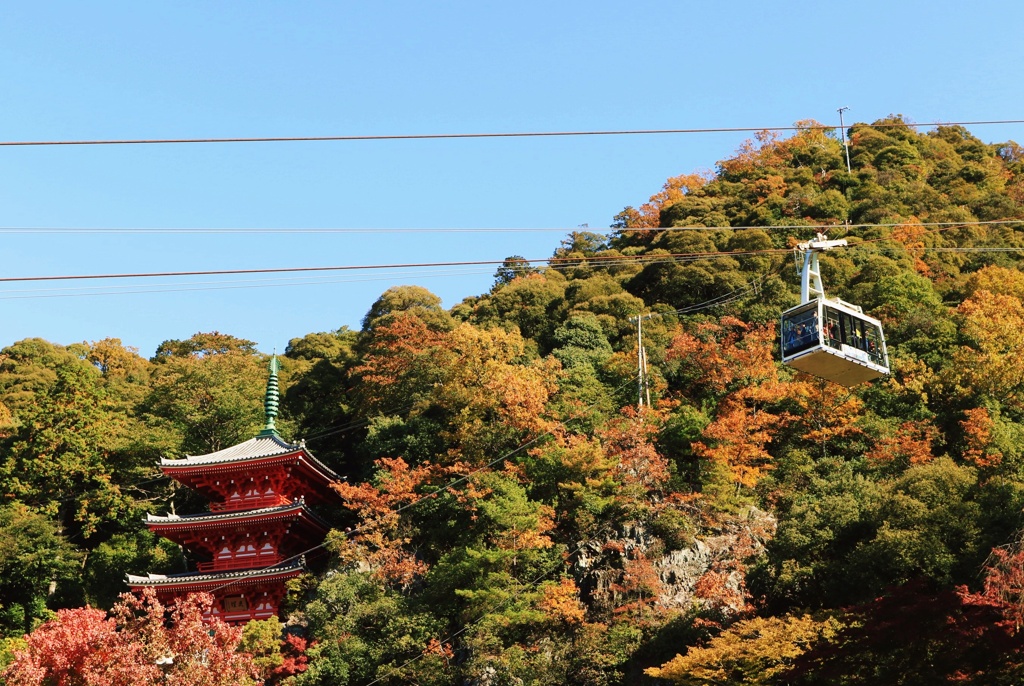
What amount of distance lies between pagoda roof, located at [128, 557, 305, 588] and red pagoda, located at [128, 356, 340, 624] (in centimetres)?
3

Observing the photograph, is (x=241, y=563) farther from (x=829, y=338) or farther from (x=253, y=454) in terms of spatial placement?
(x=829, y=338)

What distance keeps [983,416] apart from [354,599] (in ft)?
55.8

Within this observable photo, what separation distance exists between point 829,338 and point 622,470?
1290cm

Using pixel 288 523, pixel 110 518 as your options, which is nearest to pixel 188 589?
pixel 288 523

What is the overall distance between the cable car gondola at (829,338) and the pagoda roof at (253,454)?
60.2 ft

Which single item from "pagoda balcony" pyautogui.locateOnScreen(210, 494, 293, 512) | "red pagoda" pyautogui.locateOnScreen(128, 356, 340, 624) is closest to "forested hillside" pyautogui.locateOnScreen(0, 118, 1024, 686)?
"red pagoda" pyautogui.locateOnScreen(128, 356, 340, 624)

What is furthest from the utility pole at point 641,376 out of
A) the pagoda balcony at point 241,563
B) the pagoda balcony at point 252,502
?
the pagoda balcony at point 241,563

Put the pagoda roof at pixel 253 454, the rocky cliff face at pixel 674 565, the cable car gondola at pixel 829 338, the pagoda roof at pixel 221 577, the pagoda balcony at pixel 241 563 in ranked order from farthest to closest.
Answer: the pagoda roof at pixel 253 454 → the pagoda balcony at pixel 241 563 → the pagoda roof at pixel 221 577 → the rocky cliff face at pixel 674 565 → the cable car gondola at pixel 829 338

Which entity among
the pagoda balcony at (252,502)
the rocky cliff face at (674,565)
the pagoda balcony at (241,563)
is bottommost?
the rocky cliff face at (674,565)

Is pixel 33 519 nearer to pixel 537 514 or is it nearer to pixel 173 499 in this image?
pixel 173 499

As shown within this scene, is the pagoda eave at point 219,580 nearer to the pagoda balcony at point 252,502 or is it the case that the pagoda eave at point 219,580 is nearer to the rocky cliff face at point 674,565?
the pagoda balcony at point 252,502

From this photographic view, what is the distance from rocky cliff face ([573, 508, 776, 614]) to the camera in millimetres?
26703

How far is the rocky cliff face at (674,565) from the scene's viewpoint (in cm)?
2670

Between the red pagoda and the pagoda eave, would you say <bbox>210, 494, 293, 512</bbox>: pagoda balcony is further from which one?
the pagoda eave
